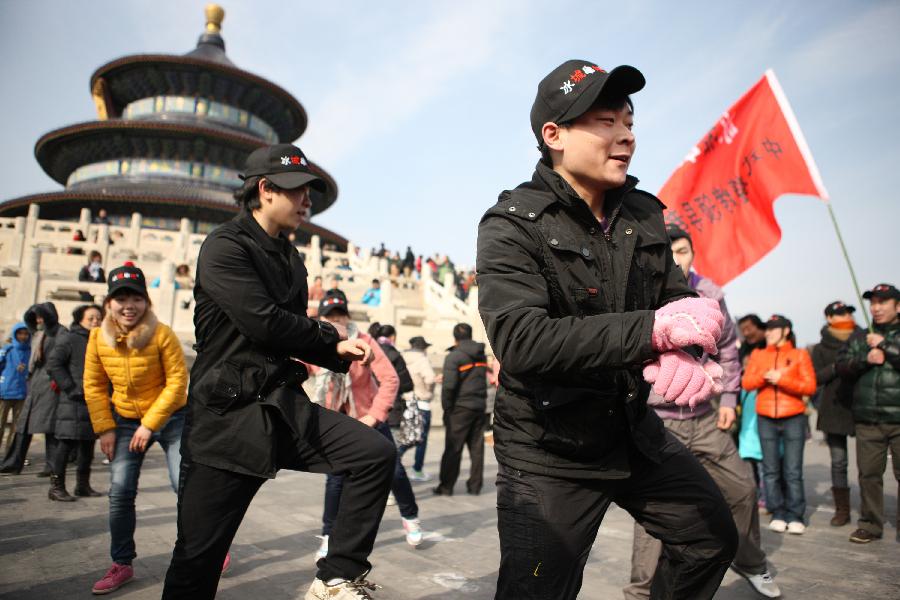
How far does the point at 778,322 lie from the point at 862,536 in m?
1.89

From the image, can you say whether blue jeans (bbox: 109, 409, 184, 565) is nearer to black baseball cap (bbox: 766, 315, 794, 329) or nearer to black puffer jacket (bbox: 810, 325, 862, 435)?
black baseball cap (bbox: 766, 315, 794, 329)

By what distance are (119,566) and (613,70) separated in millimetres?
3474

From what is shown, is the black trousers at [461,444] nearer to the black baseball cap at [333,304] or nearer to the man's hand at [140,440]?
the black baseball cap at [333,304]

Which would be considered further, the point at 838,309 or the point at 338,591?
the point at 838,309

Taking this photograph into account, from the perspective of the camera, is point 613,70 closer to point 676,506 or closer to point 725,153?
point 676,506

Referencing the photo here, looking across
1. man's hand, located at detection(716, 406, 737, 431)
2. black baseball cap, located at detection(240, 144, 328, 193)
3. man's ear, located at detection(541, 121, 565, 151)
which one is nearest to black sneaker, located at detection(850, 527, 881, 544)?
man's hand, located at detection(716, 406, 737, 431)

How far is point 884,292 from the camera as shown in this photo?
5.16m

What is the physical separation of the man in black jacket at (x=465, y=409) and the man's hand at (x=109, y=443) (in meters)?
3.87

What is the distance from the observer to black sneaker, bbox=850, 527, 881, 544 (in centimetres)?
479

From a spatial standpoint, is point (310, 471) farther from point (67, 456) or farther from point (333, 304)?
point (67, 456)

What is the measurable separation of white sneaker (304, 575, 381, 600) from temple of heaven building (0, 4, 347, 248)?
2765 cm

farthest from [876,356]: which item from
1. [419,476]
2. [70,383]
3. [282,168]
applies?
[70,383]

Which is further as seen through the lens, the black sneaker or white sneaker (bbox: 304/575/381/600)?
the black sneaker

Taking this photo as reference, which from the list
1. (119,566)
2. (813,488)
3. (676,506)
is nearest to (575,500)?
(676,506)
